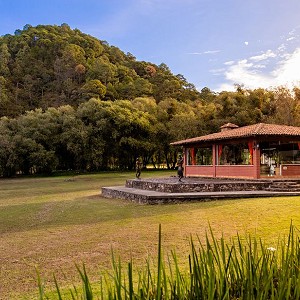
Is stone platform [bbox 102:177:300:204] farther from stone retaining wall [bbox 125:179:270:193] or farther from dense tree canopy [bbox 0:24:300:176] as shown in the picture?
dense tree canopy [bbox 0:24:300:176]

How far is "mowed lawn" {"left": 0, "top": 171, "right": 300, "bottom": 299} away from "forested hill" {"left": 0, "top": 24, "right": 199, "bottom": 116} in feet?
146

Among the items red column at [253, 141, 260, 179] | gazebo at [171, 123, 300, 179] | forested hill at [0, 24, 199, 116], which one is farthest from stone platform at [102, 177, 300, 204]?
forested hill at [0, 24, 199, 116]

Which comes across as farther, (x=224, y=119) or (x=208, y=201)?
(x=224, y=119)

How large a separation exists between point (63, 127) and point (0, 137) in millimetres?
6953

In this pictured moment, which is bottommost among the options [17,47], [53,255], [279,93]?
[53,255]

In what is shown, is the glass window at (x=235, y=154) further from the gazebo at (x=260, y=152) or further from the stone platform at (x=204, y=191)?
the stone platform at (x=204, y=191)

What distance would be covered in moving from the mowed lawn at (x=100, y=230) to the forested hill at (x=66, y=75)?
4448 centimetres

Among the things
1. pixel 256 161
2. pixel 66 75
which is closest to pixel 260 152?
pixel 256 161

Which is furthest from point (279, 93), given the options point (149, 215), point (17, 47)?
point (17, 47)

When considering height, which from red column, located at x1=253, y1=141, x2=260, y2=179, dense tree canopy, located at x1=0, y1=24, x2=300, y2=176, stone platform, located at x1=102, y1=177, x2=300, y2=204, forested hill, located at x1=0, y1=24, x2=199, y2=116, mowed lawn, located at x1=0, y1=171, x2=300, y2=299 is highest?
forested hill, located at x1=0, y1=24, x2=199, y2=116

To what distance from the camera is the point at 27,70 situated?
64000 mm

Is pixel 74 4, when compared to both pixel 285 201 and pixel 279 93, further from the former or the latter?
pixel 279 93

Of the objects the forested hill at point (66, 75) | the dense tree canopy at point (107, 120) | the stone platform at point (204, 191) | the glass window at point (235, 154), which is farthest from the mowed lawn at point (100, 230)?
the forested hill at point (66, 75)

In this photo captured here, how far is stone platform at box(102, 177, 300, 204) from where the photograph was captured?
47.1 ft
